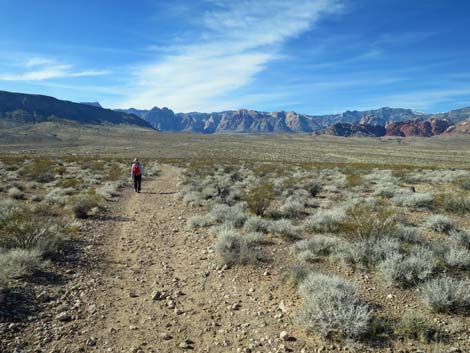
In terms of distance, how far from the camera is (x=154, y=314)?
4762mm

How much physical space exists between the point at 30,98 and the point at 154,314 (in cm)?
23346

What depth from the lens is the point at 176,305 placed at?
5.04 m

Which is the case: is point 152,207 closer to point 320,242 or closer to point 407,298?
point 320,242

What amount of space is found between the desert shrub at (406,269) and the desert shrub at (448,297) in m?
0.61

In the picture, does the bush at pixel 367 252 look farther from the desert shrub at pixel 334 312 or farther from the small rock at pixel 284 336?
the small rock at pixel 284 336

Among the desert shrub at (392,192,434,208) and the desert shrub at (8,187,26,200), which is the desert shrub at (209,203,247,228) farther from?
the desert shrub at (8,187,26,200)

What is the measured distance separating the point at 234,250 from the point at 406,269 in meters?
3.60

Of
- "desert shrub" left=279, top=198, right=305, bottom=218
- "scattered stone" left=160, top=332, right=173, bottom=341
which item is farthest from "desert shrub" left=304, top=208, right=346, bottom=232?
"scattered stone" left=160, top=332, right=173, bottom=341

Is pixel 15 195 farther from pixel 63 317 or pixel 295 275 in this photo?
pixel 295 275

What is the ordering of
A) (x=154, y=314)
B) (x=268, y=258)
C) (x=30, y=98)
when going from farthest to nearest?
(x=30, y=98), (x=268, y=258), (x=154, y=314)

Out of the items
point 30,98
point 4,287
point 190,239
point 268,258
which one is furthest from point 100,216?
point 30,98

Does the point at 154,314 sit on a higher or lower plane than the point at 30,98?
lower

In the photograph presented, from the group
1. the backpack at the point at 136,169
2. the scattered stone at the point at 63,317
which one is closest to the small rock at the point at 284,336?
the scattered stone at the point at 63,317

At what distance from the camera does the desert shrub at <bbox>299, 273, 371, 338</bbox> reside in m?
4.04
